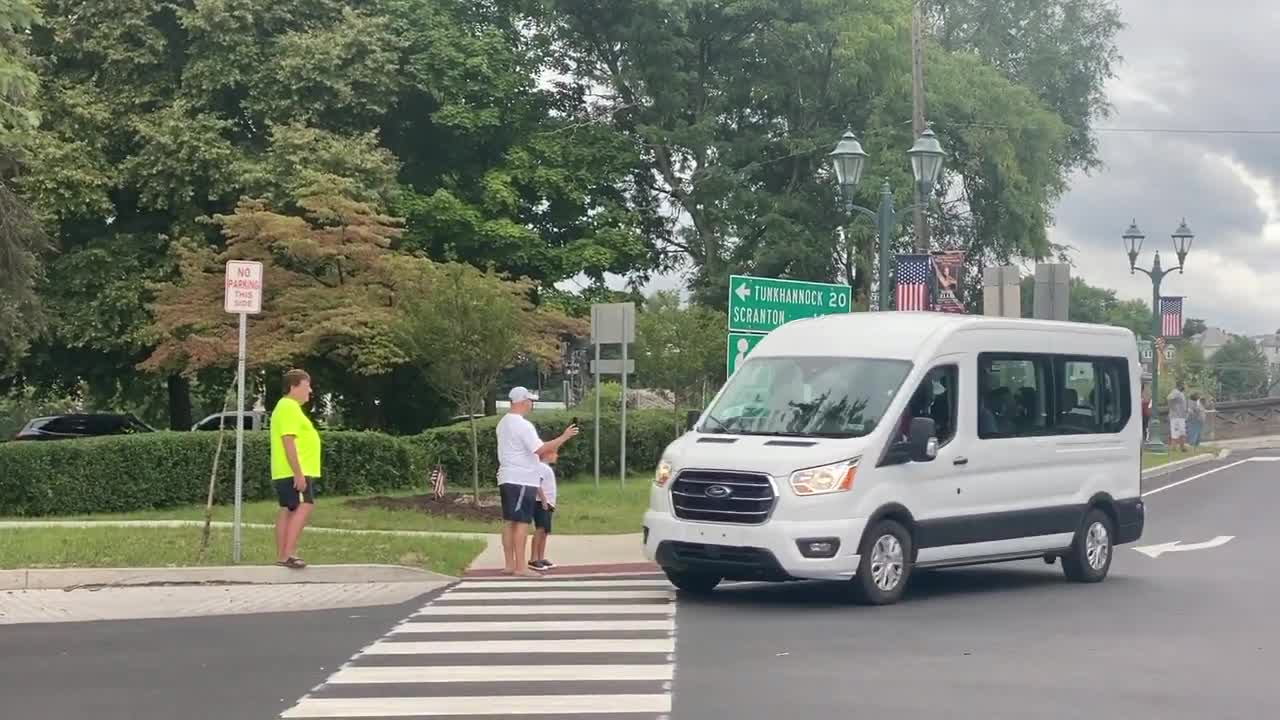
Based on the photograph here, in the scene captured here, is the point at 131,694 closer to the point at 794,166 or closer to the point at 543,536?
the point at 543,536

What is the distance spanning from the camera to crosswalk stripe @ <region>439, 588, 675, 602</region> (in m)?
14.5

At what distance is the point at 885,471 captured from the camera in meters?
13.9

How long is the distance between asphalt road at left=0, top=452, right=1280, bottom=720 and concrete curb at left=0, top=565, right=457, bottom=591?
1.64m

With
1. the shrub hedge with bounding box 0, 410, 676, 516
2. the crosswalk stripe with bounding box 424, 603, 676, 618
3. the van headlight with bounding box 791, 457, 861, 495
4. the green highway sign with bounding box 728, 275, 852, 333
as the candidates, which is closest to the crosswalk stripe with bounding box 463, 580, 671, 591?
the crosswalk stripe with bounding box 424, 603, 676, 618

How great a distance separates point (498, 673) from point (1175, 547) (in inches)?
487

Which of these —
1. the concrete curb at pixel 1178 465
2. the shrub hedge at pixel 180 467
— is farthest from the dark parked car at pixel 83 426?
the concrete curb at pixel 1178 465

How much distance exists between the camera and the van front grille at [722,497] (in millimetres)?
13516

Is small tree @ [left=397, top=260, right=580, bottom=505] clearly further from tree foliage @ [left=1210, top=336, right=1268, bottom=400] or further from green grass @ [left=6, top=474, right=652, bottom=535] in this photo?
tree foliage @ [left=1210, top=336, right=1268, bottom=400]

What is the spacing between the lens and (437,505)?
23.9 m

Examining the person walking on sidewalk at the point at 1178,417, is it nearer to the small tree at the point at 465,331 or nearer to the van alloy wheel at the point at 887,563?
the small tree at the point at 465,331

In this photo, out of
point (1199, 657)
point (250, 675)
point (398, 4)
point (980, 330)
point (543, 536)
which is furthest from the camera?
point (398, 4)

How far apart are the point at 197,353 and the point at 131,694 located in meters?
20.5

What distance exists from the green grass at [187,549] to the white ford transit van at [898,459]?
11.9 feet

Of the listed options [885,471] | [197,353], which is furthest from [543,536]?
[197,353]
